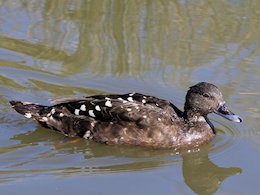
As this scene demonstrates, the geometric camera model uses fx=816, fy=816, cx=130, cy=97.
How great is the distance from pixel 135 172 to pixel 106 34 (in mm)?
4106

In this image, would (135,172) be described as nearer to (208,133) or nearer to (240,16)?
(208,133)

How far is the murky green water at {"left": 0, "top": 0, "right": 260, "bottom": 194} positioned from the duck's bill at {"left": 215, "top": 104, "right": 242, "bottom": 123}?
31 cm

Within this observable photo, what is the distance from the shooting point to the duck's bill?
28.7 ft

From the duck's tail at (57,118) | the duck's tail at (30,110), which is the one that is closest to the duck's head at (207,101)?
the duck's tail at (57,118)

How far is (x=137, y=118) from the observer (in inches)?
346

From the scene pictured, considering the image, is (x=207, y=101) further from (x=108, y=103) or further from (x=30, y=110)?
(x=30, y=110)

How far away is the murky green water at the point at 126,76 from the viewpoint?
7968 millimetres

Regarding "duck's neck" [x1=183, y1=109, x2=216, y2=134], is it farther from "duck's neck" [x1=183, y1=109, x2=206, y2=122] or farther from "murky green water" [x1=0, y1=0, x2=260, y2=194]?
"murky green water" [x1=0, y1=0, x2=260, y2=194]

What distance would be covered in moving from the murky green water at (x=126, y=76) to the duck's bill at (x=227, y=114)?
1.02 feet

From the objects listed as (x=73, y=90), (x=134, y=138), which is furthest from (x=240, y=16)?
→ (x=134, y=138)

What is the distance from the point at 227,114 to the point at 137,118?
98cm

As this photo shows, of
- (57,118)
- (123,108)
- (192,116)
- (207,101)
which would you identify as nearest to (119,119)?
(123,108)

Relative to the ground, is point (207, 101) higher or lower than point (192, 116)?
higher

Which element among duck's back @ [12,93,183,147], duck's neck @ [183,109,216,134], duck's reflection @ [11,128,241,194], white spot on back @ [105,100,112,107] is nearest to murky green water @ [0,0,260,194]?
duck's reflection @ [11,128,241,194]
